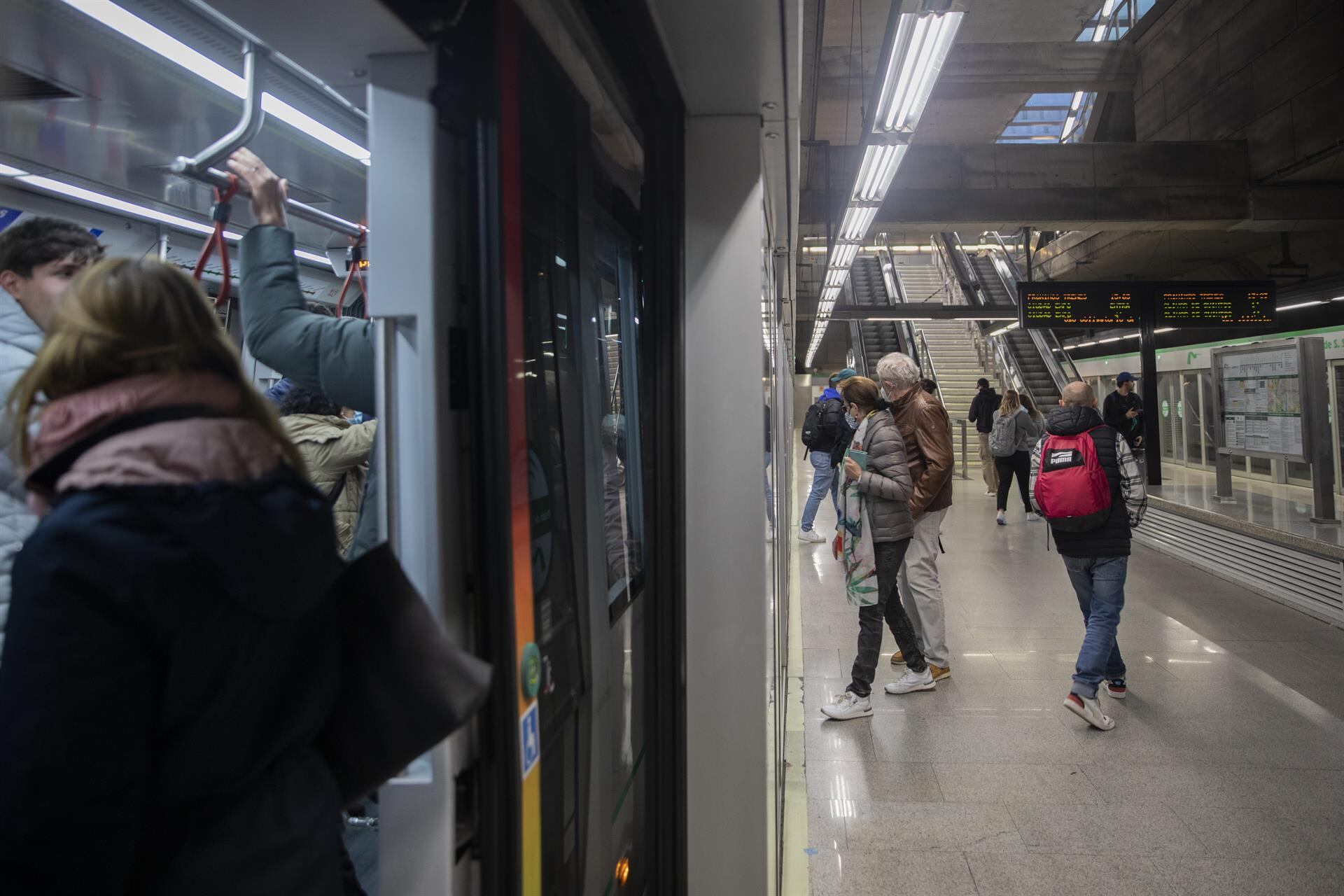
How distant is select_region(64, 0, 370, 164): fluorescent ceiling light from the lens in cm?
Answer: 188

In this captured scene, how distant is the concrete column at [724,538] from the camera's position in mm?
1808

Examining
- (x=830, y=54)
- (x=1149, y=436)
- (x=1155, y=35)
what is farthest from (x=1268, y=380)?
(x=830, y=54)

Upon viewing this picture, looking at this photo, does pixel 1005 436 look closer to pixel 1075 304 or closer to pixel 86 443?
pixel 1075 304

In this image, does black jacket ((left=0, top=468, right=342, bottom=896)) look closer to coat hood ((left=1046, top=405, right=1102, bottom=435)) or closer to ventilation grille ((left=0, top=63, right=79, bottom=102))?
ventilation grille ((left=0, top=63, right=79, bottom=102))

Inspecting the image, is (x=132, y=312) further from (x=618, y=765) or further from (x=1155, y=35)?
(x=1155, y=35)

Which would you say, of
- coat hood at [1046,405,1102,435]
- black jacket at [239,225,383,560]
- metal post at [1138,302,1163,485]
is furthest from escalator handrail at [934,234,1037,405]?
black jacket at [239,225,383,560]

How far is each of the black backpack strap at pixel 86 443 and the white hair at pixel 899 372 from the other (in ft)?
12.6

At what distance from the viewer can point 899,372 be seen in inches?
169

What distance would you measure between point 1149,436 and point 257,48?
37.8 feet

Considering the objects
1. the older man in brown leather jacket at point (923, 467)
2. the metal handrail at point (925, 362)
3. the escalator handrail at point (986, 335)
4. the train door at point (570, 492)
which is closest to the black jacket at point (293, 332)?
the train door at point (570, 492)

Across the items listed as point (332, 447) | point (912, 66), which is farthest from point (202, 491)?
point (912, 66)

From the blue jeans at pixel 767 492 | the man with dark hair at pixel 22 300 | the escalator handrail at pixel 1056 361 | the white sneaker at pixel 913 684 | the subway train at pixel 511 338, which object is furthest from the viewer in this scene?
the escalator handrail at pixel 1056 361

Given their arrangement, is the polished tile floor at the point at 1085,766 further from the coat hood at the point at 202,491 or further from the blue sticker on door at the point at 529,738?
the coat hood at the point at 202,491

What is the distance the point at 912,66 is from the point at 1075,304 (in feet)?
25.9
